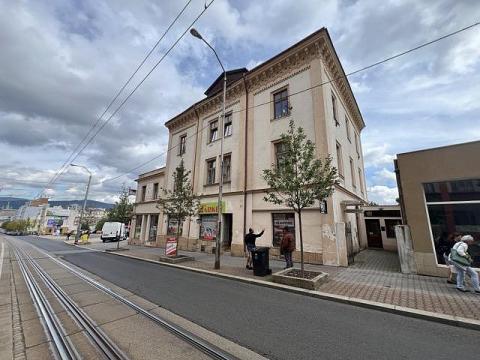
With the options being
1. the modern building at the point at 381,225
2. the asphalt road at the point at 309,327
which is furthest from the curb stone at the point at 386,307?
the modern building at the point at 381,225

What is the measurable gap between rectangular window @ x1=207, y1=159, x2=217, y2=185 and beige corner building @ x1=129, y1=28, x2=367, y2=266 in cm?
9

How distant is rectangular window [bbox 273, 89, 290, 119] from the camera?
14900mm

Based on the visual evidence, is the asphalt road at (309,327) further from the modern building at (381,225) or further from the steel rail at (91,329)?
the modern building at (381,225)

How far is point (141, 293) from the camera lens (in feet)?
23.2

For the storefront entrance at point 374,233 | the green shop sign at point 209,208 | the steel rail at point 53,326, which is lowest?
the steel rail at point 53,326

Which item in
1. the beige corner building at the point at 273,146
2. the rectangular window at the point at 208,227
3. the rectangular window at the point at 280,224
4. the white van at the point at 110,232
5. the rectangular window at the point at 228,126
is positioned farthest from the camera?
the white van at the point at 110,232

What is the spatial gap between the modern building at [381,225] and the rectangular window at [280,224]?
29.7 feet

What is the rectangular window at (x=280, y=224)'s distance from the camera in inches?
512

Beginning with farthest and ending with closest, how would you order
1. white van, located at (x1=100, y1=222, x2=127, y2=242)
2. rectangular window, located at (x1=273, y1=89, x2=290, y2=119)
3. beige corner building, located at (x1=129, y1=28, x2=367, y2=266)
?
white van, located at (x1=100, y1=222, x2=127, y2=242) → rectangular window, located at (x1=273, y1=89, x2=290, y2=119) → beige corner building, located at (x1=129, y1=28, x2=367, y2=266)

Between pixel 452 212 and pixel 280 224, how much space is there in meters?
7.63

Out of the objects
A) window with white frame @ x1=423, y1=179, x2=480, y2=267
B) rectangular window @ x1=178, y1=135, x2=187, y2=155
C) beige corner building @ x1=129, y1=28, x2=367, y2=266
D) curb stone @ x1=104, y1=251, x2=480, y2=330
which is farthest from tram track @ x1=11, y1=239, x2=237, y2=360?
rectangular window @ x1=178, y1=135, x2=187, y2=155

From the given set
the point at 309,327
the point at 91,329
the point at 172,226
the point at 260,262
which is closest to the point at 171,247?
the point at 260,262

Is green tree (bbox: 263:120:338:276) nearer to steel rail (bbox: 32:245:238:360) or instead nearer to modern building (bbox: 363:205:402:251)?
steel rail (bbox: 32:245:238:360)

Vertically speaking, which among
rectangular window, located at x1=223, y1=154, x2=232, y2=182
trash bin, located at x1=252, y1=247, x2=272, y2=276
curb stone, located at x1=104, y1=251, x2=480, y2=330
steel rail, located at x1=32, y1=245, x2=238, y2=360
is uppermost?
rectangular window, located at x1=223, y1=154, x2=232, y2=182
